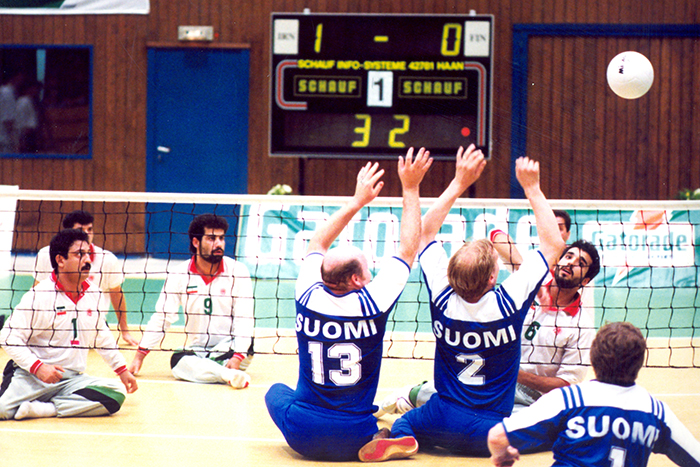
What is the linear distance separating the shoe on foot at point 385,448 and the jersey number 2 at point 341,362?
1.20ft

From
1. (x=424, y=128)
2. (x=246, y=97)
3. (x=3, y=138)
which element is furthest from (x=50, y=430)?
(x=3, y=138)

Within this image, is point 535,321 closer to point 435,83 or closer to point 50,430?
point 50,430

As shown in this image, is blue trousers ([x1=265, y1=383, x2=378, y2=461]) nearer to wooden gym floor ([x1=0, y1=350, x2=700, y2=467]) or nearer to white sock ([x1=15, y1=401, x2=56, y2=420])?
wooden gym floor ([x1=0, y1=350, x2=700, y2=467])

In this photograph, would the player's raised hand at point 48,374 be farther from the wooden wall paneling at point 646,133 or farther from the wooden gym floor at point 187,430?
the wooden wall paneling at point 646,133

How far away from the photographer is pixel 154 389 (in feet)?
18.6

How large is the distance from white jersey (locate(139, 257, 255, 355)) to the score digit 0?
5510mm

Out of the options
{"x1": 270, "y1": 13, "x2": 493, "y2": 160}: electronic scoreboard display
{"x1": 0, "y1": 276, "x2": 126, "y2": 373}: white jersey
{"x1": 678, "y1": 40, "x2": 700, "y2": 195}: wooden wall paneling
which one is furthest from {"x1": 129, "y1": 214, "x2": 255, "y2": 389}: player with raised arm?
{"x1": 678, "y1": 40, "x2": 700, "y2": 195}: wooden wall paneling

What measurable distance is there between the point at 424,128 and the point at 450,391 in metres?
7.55

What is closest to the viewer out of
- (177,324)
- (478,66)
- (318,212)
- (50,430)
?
(50,430)

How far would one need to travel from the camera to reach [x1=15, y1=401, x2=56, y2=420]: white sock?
484cm

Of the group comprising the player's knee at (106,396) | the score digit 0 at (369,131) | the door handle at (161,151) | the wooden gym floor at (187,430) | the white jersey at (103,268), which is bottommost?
the wooden gym floor at (187,430)

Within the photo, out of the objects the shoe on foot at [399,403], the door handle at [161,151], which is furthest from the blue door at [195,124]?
the shoe on foot at [399,403]

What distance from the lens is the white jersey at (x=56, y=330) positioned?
4812 millimetres

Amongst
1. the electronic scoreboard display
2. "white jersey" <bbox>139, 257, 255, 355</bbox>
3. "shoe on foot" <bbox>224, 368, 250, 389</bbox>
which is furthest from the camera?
the electronic scoreboard display
